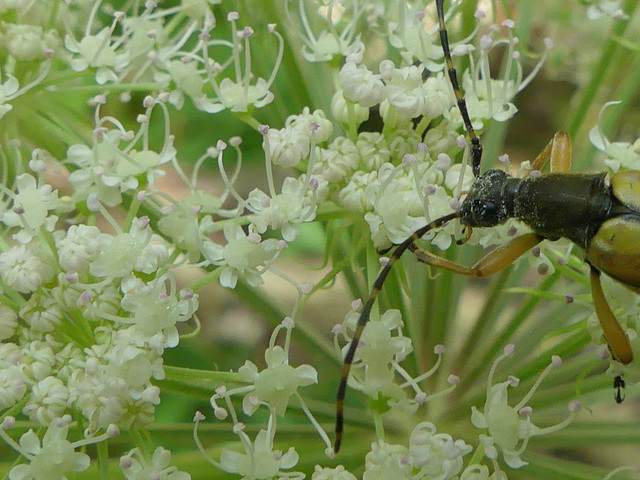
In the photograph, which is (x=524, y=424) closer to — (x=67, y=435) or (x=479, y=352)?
(x=479, y=352)

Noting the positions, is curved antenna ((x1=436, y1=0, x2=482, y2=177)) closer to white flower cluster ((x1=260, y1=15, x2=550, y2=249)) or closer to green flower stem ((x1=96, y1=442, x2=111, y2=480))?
white flower cluster ((x1=260, y1=15, x2=550, y2=249))

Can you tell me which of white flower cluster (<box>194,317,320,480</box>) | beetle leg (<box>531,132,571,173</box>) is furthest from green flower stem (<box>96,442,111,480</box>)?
beetle leg (<box>531,132,571,173</box>)

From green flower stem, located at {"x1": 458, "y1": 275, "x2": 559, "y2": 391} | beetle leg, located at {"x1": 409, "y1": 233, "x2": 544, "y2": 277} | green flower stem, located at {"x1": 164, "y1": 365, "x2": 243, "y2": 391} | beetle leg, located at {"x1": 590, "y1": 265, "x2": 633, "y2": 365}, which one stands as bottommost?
green flower stem, located at {"x1": 458, "y1": 275, "x2": 559, "y2": 391}

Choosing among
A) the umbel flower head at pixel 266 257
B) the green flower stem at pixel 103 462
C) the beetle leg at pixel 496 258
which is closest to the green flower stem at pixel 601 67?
the umbel flower head at pixel 266 257

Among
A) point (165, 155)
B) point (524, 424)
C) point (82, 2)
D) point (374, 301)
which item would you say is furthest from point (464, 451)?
point (82, 2)

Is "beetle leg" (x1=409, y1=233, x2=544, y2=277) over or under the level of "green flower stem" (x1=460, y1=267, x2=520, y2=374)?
over

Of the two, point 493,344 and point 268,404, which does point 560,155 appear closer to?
point 493,344

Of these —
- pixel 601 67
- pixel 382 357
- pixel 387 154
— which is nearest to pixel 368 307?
pixel 382 357
